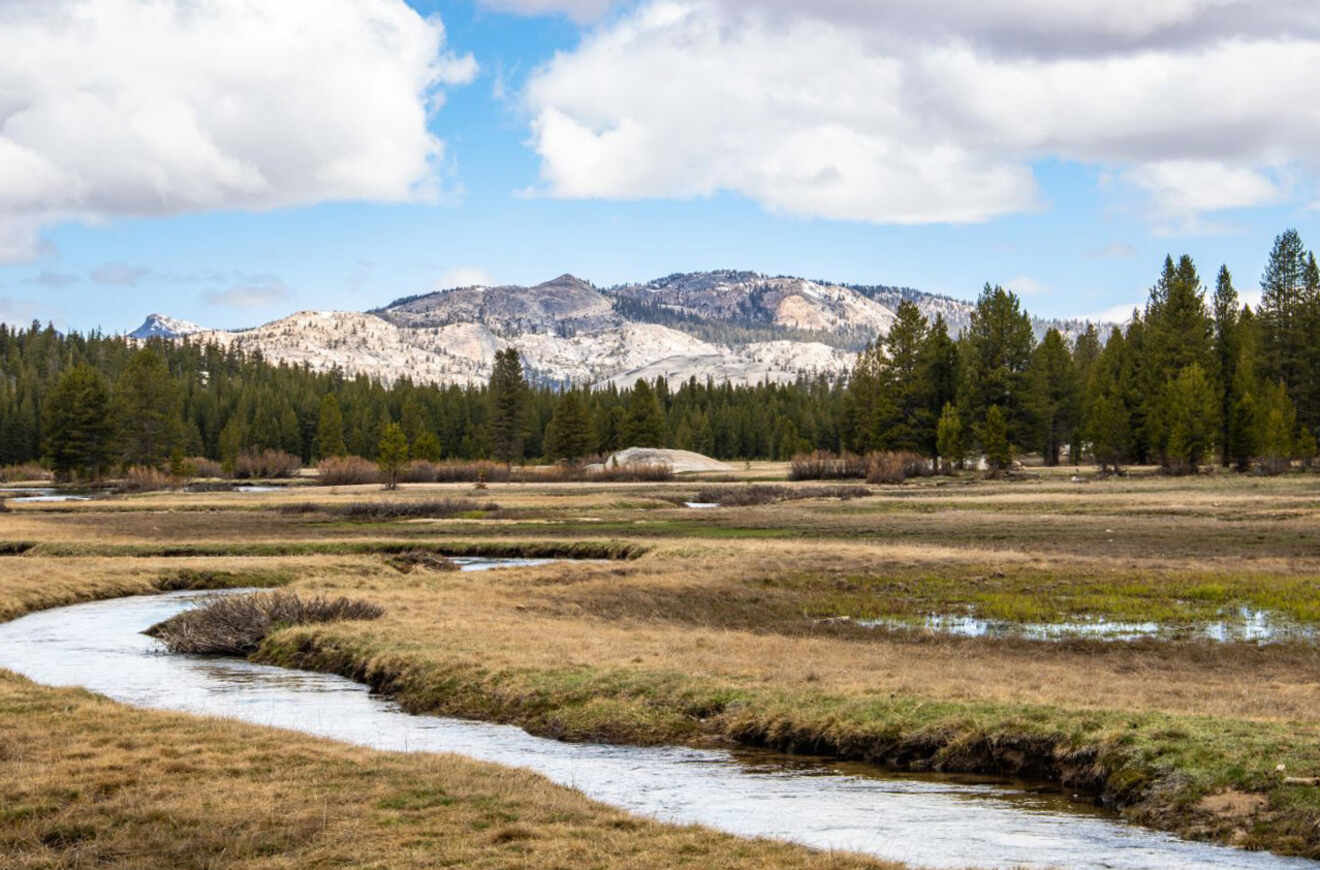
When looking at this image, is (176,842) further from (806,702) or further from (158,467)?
(158,467)

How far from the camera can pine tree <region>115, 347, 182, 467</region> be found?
4929 inches

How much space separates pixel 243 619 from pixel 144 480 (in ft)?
305

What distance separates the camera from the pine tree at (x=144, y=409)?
411 feet

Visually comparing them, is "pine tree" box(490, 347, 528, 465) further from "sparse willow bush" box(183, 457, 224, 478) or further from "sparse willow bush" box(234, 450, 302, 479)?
"sparse willow bush" box(183, 457, 224, 478)

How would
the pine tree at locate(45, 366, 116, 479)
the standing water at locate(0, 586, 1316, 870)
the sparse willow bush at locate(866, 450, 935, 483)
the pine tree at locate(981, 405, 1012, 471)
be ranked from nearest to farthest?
the standing water at locate(0, 586, 1316, 870) < the sparse willow bush at locate(866, 450, 935, 483) < the pine tree at locate(981, 405, 1012, 471) < the pine tree at locate(45, 366, 116, 479)

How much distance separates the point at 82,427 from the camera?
12050 cm

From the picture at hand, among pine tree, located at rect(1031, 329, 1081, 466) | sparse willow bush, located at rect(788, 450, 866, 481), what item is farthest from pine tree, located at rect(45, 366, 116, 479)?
pine tree, located at rect(1031, 329, 1081, 466)

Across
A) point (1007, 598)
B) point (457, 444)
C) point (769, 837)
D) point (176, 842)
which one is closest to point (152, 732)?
point (176, 842)

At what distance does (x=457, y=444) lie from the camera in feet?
614

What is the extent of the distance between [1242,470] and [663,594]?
7734cm

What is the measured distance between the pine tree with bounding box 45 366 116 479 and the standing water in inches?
4119

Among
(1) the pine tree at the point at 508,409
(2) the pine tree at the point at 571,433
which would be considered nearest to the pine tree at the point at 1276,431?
(2) the pine tree at the point at 571,433

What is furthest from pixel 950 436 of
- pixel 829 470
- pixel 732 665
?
pixel 732 665

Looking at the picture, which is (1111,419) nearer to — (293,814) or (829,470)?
(829,470)
